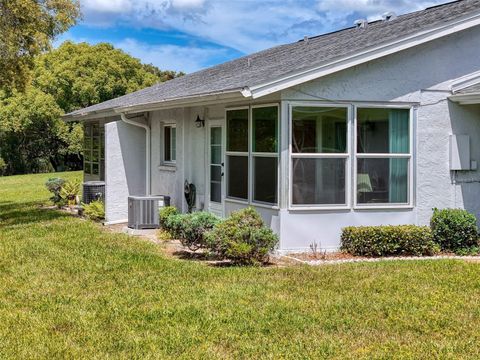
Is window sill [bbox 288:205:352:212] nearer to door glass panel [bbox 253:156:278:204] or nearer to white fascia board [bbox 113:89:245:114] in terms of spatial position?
door glass panel [bbox 253:156:278:204]

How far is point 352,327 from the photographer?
5719 millimetres

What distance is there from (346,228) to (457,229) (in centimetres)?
194

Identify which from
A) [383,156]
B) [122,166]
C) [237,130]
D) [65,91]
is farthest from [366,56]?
[65,91]

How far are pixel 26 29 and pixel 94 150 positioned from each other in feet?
20.2

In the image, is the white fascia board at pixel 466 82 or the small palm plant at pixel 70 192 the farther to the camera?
the small palm plant at pixel 70 192

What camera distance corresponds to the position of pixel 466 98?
33.6 ft

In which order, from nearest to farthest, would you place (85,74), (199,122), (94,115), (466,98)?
(466,98), (199,122), (94,115), (85,74)

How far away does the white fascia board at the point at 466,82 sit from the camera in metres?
10.5

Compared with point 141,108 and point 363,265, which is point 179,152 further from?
point 363,265

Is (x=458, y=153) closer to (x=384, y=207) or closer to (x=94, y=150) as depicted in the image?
(x=384, y=207)

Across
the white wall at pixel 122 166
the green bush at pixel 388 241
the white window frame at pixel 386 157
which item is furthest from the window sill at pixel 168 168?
the green bush at pixel 388 241

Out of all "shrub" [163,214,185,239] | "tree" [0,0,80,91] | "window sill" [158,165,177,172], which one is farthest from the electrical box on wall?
"tree" [0,0,80,91]

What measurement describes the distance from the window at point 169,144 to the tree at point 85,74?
21856mm

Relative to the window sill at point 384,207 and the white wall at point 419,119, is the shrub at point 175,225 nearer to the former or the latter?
the white wall at point 419,119
